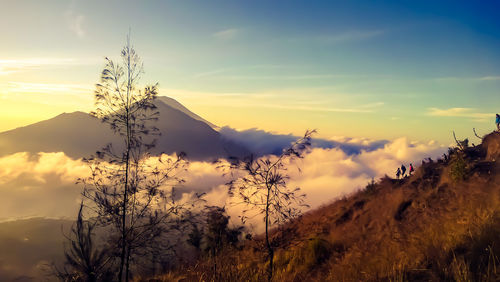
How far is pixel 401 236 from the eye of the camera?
24.2ft

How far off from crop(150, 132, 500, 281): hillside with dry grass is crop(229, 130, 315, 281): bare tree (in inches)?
17.9

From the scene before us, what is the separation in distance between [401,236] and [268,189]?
3.61 m

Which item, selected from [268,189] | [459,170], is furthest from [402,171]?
[268,189]

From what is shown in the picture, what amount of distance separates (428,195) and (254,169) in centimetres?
1036

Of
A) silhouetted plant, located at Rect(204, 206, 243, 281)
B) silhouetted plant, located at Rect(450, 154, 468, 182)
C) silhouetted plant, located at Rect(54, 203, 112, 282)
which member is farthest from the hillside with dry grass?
silhouetted plant, located at Rect(54, 203, 112, 282)

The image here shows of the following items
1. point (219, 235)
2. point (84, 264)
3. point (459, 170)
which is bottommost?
point (84, 264)

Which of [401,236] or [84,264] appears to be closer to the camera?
[401,236]

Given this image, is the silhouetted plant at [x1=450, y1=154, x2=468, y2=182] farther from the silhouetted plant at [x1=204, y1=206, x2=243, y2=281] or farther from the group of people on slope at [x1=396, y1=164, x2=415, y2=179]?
the silhouetted plant at [x1=204, y1=206, x2=243, y2=281]

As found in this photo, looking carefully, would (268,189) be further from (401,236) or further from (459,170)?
(459,170)

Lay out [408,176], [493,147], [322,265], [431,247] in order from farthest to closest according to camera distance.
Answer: [408,176] → [493,147] → [322,265] → [431,247]

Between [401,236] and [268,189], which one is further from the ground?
[268,189]

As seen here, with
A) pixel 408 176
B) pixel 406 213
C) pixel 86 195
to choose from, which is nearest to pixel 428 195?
pixel 406 213

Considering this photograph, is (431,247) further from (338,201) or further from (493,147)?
(338,201)

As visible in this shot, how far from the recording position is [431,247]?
4.85m
